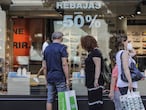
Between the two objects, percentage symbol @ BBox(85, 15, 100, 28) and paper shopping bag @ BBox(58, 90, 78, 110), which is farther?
percentage symbol @ BBox(85, 15, 100, 28)

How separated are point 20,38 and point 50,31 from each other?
26.4 inches

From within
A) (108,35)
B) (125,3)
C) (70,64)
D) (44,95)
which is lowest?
(44,95)

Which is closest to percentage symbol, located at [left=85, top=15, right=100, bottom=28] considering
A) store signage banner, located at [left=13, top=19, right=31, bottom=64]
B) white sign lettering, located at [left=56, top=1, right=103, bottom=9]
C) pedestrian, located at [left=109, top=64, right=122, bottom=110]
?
white sign lettering, located at [left=56, top=1, right=103, bottom=9]

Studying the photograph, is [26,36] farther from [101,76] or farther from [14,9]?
[101,76]

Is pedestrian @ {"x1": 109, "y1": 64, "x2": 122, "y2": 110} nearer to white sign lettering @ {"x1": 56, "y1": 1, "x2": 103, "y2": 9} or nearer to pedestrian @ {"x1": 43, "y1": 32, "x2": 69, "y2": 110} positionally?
pedestrian @ {"x1": 43, "y1": 32, "x2": 69, "y2": 110}

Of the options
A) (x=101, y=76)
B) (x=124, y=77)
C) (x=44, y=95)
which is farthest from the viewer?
(x=44, y=95)

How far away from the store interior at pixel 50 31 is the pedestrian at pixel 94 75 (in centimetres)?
216

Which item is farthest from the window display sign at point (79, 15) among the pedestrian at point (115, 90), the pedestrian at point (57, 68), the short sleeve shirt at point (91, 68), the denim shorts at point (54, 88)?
the pedestrian at point (115, 90)

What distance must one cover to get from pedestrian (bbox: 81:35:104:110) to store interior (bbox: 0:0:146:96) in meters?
2.16

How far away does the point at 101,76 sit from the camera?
7.15 m

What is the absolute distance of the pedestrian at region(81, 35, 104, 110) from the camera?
276 inches

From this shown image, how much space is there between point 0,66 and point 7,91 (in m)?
0.60

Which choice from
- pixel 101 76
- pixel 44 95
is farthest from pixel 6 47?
pixel 101 76

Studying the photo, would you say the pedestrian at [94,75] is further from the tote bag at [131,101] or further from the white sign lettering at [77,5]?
the white sign lettering at [77,5]
